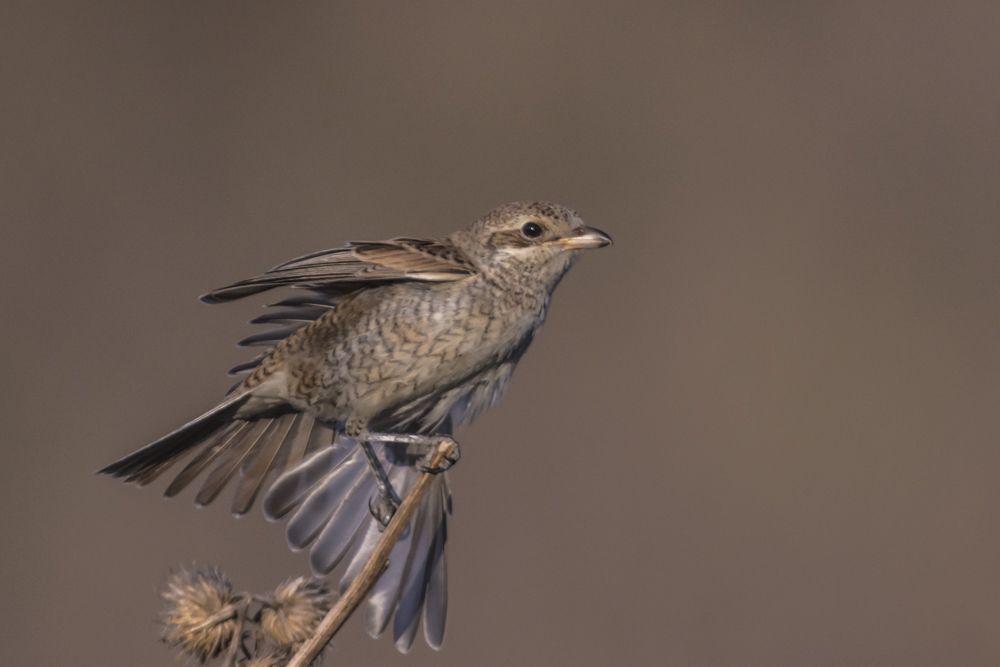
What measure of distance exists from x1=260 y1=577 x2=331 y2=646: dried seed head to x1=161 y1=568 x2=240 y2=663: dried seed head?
63mm

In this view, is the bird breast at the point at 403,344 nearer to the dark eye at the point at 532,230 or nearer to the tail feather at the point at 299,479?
the dark eye at the point at 532,230

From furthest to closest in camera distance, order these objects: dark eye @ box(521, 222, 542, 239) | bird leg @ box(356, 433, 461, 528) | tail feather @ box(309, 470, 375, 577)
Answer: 1. tail feather @ box(309, 470, 375, 577)
2. dark eye @ box(521, 222, 542, 239)
3. bird leg @ box(356, 433, 461, 528)

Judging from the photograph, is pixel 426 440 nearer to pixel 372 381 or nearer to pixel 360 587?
pixel 372 381

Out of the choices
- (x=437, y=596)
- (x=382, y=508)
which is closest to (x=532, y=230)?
(x=382, y=508)

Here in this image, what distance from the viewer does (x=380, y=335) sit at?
7.43 ft

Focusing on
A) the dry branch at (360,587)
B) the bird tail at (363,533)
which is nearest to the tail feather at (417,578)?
the bird tail at (363,533)

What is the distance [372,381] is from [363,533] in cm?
52

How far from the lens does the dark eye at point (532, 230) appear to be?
2401mm

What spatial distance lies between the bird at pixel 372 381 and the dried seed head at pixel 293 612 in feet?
1.77

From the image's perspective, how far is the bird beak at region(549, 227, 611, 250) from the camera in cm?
233

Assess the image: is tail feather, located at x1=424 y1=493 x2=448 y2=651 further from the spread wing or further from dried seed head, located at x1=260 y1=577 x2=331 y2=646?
dried seed head, located at x1=260 y1=577 x2=331 y2=646

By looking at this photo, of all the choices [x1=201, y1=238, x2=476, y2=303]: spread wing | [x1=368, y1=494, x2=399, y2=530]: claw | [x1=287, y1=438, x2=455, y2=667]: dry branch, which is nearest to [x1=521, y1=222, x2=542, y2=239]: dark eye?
[x1=201, y1=238, x2=476, y2=303]: spread wing

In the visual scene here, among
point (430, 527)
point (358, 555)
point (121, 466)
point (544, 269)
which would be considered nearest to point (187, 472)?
point (121, 466)

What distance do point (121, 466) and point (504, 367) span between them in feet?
2.97
